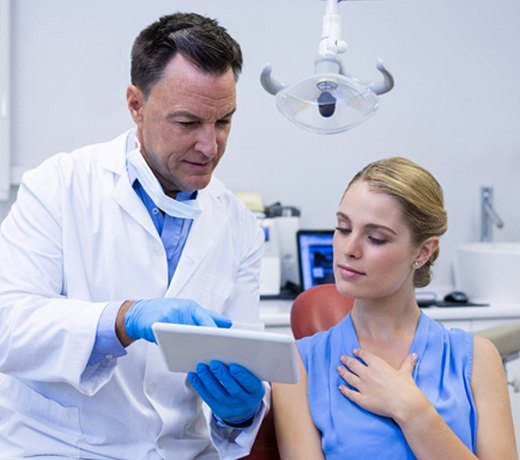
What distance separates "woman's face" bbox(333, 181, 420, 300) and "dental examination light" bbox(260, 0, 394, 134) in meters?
0.17

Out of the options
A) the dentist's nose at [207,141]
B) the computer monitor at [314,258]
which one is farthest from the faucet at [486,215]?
the dentist's nose at [207,141]

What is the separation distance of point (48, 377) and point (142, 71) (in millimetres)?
634

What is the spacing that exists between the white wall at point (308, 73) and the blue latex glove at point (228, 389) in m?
1.62

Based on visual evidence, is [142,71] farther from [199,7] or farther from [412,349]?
[199,7]

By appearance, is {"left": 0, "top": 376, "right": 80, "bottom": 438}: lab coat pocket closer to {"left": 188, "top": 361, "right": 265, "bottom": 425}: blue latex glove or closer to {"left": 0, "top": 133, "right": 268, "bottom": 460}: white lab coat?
{"left": 0, "top": 133, "right": 268, "bottom": 460}: white lab coat

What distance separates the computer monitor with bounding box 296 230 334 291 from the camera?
2685mm

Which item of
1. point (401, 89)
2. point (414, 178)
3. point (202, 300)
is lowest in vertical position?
point (202, 300)

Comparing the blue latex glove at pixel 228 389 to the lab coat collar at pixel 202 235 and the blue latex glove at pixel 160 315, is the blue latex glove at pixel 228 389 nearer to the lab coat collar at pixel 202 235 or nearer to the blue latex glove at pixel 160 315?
the blue latex glove at pixel 160 315

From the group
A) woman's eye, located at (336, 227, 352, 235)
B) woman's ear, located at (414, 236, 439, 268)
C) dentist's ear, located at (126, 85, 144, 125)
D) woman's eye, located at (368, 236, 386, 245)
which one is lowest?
woman's ear, located at (414, 236, 439, 268)

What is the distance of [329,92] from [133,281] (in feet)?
1.82

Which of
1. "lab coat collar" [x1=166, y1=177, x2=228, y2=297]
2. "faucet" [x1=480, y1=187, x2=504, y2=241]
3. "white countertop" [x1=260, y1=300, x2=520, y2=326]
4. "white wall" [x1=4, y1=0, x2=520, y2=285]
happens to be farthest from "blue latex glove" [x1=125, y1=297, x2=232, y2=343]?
"faucet" [x1=480, y1=187, x2=504, y2=241]

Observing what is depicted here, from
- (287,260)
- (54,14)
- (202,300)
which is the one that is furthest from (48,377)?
(54,14)

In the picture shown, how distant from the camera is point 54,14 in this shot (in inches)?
107

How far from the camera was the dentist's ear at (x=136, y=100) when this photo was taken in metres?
1.54
